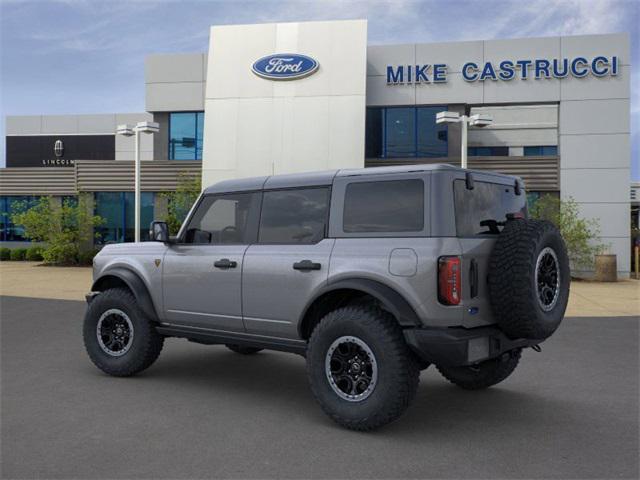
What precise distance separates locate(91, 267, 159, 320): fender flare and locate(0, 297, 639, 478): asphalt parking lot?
0.74 metres

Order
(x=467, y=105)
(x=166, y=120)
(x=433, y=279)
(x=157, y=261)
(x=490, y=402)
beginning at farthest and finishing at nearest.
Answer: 1. (x=166, y=120)
2. (x=467, y=105)
3. (x=157, y=261)
4. (x=490, y=402)
5. (x=433, y=279)

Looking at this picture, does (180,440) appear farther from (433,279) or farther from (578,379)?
(578,379)

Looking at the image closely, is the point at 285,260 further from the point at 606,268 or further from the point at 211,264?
the point at 606,268

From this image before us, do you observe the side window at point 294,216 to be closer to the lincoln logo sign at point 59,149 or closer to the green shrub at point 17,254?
the green shrub at point 17,254

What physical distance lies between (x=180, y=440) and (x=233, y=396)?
1.33m

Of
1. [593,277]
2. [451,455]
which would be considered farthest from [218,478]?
[593,277]

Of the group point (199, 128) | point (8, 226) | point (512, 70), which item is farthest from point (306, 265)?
point (8, 226)

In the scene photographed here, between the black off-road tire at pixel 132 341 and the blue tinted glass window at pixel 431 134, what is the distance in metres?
19.0

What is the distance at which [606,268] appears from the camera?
20.3 m

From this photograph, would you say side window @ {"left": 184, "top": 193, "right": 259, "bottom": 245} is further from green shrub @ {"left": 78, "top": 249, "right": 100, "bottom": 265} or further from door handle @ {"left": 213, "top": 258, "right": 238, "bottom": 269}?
green shrub @ {"left": 78, "top": 249, "right": 100, "bottom": 265}

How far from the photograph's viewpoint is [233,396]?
18.7ft

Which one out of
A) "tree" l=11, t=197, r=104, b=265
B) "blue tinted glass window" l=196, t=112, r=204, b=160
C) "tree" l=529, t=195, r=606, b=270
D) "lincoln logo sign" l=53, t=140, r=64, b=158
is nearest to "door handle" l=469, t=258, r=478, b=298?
"tree" l=529, t=195, r=606, b=270

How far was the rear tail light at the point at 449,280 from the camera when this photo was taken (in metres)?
4.36

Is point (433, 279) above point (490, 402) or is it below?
above
